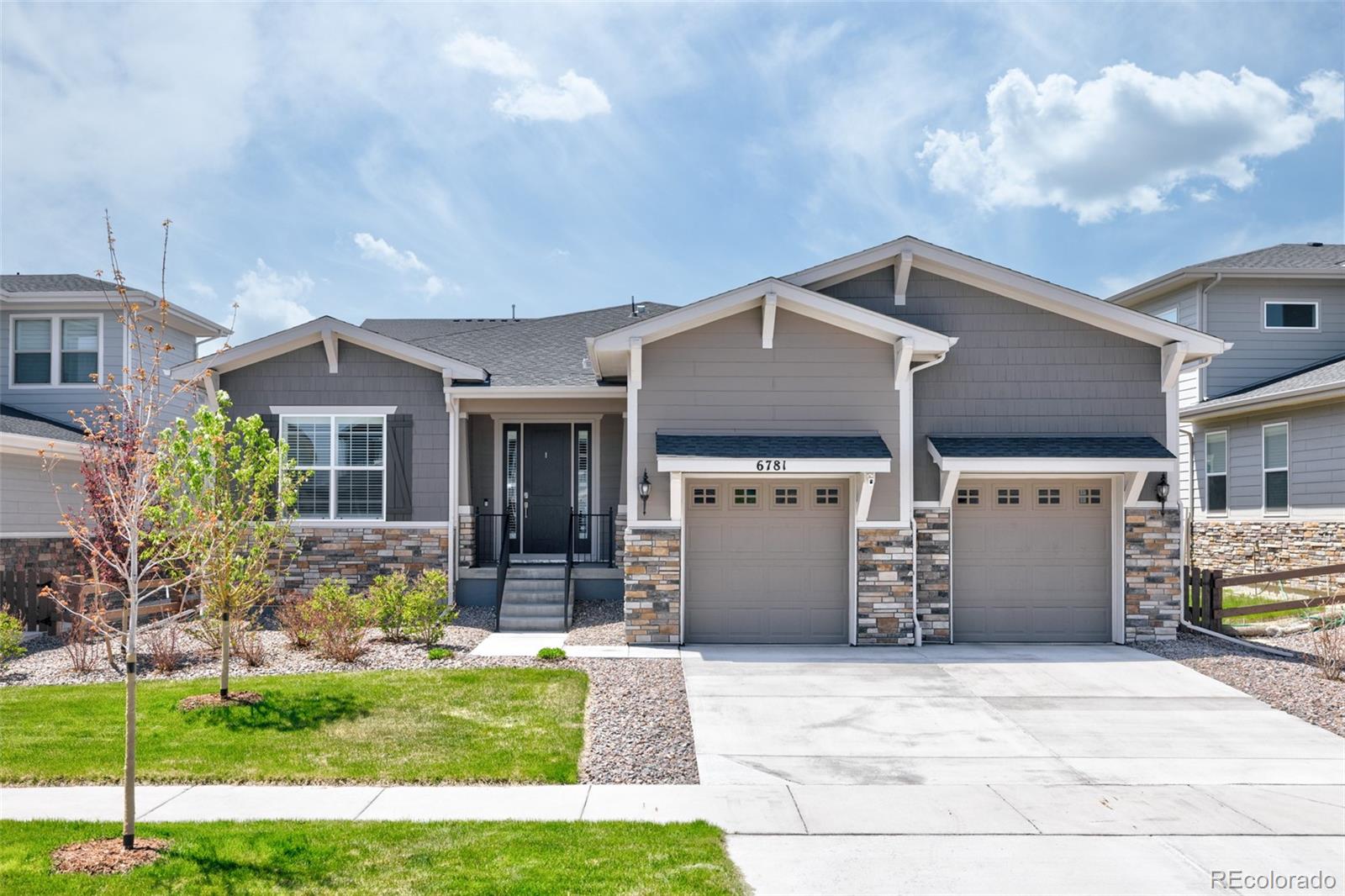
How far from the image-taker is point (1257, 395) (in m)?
16.0

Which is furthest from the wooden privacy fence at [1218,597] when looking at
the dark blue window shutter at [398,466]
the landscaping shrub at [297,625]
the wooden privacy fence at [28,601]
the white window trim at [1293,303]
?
the wooden privacy fence at [28,601]

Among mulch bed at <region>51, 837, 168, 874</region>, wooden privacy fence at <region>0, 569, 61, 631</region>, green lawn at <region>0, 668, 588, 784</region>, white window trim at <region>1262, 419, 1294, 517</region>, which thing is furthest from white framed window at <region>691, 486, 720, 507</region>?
white window trim at <region>1262, 419, 1294, 517</region>

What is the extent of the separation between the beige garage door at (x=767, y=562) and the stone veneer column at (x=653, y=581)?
0.38 m

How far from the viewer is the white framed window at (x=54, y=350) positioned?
642 inches

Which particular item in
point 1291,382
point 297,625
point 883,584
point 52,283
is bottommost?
point 297,625

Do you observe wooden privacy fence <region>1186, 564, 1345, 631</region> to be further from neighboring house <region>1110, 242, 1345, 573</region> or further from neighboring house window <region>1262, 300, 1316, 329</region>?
neighboring house window <region>1262, 300, 1316, 329</region>

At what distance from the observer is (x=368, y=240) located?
16.3 metres

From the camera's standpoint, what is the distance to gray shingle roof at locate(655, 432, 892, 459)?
1095 cm

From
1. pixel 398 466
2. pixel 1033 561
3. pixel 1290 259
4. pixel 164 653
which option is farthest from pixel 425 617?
pixel 1290 259

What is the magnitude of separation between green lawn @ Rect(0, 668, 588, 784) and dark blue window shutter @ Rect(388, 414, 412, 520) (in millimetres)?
4455

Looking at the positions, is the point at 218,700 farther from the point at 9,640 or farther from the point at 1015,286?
the point at 1015,286

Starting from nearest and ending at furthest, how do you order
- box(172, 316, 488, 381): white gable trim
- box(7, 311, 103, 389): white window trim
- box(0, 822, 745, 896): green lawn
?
box(0, 822, 745, 896): green lawn < box(172, 316, 488, 381): white gable trim < box(7, 311, 103, 389): white window trim

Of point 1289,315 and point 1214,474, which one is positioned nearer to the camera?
point 1289,315

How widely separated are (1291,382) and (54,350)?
73.0 ft
